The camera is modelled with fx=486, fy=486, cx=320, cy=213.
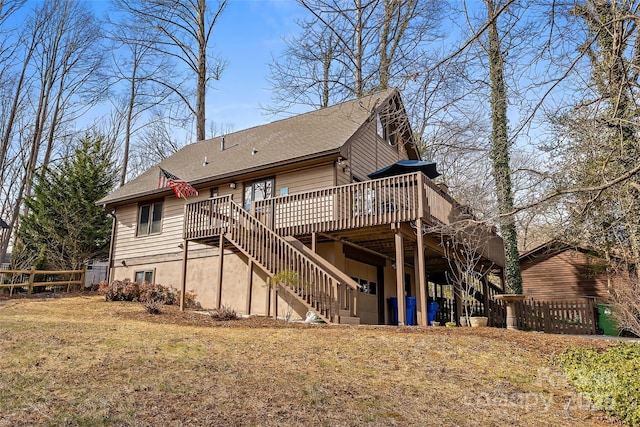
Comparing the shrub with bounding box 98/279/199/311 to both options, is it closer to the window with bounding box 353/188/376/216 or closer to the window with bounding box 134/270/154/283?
the window with bounding box 134/270/154/283

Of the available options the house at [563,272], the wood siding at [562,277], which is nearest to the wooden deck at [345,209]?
the house at [563,272]

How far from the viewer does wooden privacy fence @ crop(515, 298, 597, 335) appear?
51.3ft

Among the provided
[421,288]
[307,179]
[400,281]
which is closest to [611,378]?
[421,288]

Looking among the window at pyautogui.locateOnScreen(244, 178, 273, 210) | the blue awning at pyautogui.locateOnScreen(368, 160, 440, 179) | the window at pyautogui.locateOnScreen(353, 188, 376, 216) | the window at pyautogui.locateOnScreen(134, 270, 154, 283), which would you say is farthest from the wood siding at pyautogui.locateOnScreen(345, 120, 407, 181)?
the window at pyautogui.locateOnScreen(134, 270, 154, 283)

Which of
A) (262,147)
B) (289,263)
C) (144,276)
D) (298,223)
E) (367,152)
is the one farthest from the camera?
(144,276)

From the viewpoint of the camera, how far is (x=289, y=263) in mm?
12258

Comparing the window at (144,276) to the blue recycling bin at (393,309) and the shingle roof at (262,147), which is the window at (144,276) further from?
the blue recycling bin at (393,309)

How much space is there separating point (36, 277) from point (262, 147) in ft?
37.6

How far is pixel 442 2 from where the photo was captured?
6250 mm

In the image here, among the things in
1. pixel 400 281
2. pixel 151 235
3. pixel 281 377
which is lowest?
pixel 281 377

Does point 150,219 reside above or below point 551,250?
above

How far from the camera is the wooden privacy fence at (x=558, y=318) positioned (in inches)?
615

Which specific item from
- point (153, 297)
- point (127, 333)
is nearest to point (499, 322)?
point (153, 297)

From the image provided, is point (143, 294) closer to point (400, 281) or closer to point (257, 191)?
point (257, 191)
